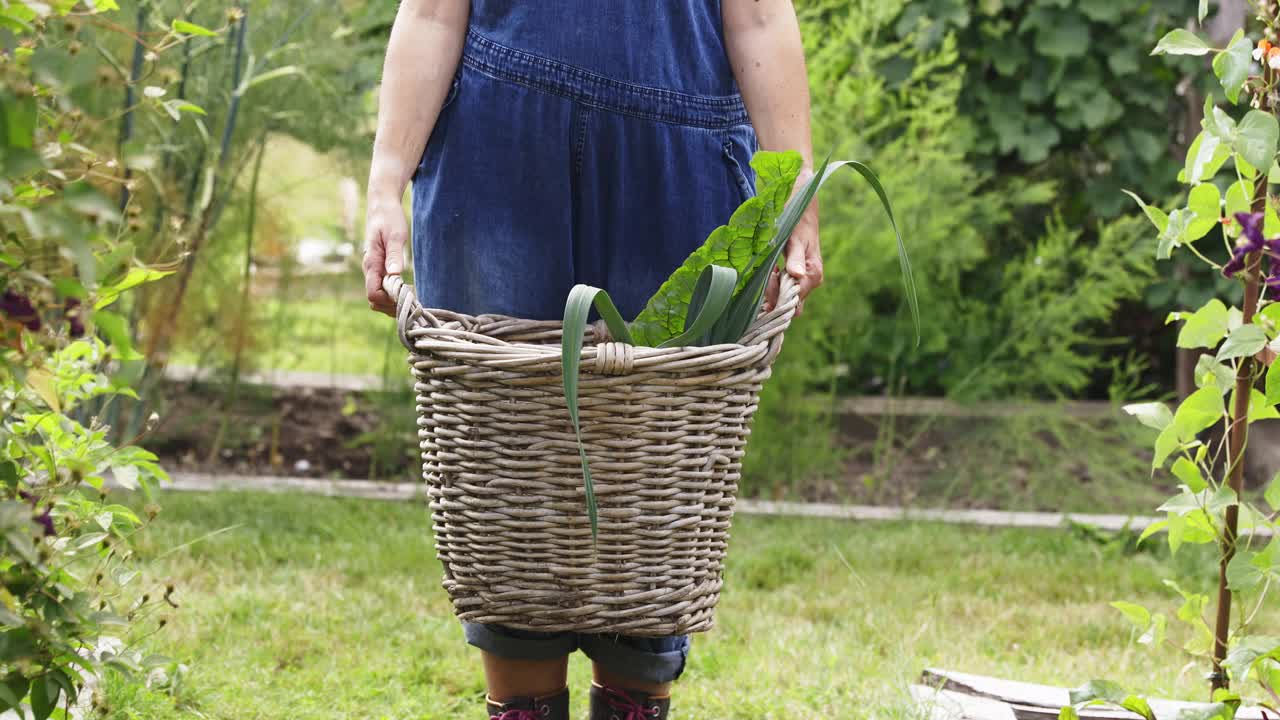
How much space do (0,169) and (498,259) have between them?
31.9 inches

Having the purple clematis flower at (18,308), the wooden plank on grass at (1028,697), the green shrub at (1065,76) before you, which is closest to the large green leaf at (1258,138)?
the wooden plank on grass at (1028,697)

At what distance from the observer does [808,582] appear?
10.3ft

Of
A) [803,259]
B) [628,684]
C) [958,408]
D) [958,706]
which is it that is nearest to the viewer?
[803,259]

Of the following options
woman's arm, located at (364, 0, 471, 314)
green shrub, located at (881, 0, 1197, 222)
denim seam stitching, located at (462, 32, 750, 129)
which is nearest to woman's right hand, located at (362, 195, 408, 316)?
woman's arm, located at (364, 0, 471, 314)

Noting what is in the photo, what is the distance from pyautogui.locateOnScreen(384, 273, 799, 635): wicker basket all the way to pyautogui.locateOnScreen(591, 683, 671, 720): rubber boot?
0.35 m

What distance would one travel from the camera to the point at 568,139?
167 centimetres

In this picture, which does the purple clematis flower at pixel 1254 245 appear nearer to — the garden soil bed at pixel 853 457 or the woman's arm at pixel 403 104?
the woman's arm at pixel 403 104

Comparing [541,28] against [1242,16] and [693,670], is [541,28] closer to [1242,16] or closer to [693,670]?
[693,670]

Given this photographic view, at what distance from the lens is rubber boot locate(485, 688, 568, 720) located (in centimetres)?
178

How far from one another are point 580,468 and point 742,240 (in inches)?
13.5

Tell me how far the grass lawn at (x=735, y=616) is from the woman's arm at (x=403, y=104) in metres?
0.66

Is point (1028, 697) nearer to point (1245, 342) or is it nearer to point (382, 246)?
→ point (1245, 342)

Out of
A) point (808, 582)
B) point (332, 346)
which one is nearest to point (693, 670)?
point (808, 582)

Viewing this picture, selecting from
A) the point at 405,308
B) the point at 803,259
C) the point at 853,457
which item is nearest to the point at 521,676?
the point at 405,308
